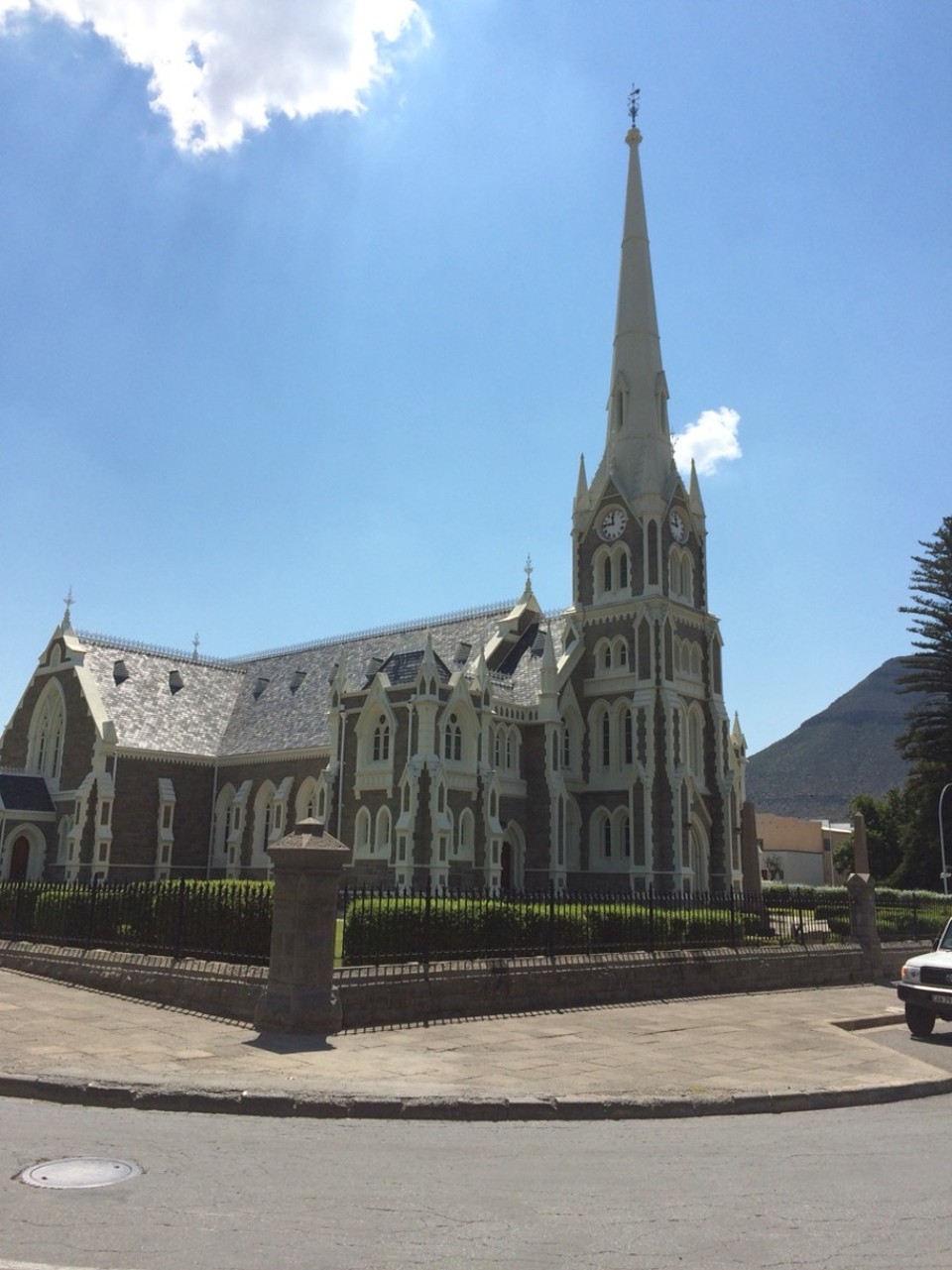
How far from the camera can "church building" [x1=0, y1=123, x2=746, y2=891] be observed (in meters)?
39.4

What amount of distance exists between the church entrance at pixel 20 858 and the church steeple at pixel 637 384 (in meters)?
29.5

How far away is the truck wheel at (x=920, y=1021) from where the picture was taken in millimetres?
16188

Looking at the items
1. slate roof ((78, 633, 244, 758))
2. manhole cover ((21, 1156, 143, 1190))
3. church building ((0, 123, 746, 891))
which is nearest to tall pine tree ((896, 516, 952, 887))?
church building ((0, 123, 746, 891))

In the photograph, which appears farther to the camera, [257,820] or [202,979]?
[257,820]

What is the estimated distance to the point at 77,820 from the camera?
144 ft

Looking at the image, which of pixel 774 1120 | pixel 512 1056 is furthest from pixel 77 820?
pixel 774 1120

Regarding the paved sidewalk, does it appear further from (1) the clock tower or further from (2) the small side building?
(2) the small side building

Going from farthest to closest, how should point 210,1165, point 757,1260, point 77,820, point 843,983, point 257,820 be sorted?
1. point 257,820
2. point 77,820
3. point 843,983
4. point 210,1165
5. point 757,1260

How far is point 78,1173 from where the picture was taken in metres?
7.00

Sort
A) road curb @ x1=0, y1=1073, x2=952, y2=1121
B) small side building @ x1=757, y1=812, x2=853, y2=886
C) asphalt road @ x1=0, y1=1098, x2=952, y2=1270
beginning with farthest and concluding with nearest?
small side building @ x1=757, y1=812, x2=853, y2=886 → road curb @ x1=0, y1=1073, x2=952, y2=1121 → asphalt road @ x1=0, y1=1098, x2=952, y2=1270

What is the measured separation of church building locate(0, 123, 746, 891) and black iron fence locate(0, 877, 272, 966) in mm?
17238

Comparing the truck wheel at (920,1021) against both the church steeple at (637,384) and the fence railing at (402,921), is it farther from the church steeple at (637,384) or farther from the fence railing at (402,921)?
the church steeple at (637,384)

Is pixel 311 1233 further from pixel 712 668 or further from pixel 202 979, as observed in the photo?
pixel 712 668

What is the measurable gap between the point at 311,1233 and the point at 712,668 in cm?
4160
